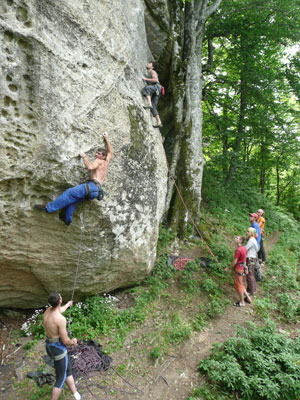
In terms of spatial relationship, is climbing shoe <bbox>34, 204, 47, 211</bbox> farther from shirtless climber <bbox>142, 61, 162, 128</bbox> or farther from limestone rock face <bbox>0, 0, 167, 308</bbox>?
shirtless climber <bbox>142, 61, 162, 128</bbox>

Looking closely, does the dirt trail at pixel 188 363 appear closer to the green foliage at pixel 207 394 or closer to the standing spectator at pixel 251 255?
the green foliage at pixel 207 394

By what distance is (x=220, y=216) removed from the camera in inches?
421

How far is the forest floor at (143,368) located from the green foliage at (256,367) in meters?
0.41

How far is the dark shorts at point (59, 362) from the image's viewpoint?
3426 mm

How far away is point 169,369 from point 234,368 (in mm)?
1248

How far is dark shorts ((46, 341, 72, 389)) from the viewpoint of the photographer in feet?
11.2

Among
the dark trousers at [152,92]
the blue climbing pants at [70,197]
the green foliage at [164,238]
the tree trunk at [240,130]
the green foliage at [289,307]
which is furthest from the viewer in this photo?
the tree trunk at [240,130]

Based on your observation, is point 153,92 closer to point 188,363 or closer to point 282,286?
point 188,363

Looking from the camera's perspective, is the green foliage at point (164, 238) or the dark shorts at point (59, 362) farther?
the green foliage at point (164, 238)

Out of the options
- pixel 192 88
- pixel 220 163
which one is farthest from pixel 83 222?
pixel 220 163

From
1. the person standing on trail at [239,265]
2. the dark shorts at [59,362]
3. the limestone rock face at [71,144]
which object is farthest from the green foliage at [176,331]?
the dark shorts at [59,362]

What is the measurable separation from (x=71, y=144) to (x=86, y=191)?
940 millimetres

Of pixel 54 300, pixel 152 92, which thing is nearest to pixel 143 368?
pixel 54 300

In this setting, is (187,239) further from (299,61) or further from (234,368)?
(299,61)
